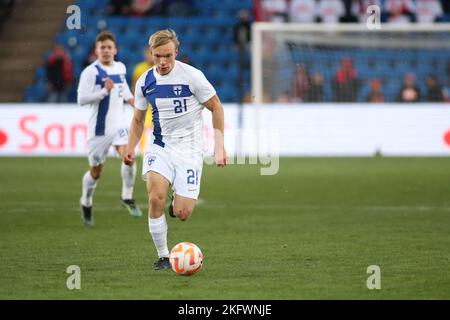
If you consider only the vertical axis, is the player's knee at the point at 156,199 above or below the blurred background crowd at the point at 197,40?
Answer: below

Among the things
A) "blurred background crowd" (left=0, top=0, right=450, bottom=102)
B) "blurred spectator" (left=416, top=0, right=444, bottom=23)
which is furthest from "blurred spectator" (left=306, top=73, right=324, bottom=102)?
"blurred spectator" (left=416, top=0, right=444, bottom=23)

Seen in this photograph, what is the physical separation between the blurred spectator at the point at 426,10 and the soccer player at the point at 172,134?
18.8 meters

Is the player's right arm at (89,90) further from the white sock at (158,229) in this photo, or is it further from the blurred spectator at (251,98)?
the blurred spectator at (251,98)

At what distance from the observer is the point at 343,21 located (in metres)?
26.6

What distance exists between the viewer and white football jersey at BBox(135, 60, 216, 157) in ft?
29.3

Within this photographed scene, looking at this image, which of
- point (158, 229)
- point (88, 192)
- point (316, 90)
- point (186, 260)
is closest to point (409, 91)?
point (316, 90)

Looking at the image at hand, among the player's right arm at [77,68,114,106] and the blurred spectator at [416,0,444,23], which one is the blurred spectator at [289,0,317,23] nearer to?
the blurred spectator at [416,0,444,23]

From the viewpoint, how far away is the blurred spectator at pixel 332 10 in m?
26.7

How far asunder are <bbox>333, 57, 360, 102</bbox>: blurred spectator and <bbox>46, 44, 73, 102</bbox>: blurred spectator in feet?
21.9

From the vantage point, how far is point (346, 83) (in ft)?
77.5

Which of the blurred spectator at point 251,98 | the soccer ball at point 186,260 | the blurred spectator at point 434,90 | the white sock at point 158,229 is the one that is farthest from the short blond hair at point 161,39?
the blurred spectator at point 434,90
